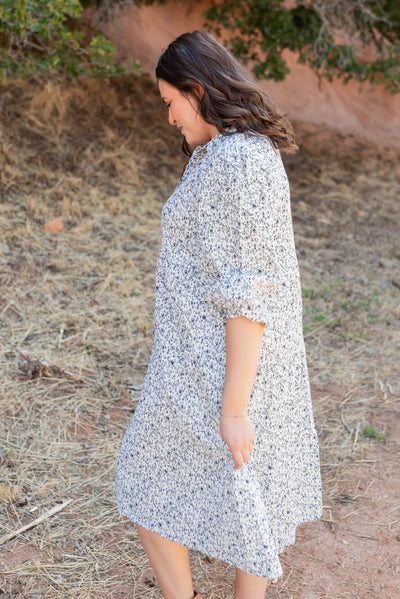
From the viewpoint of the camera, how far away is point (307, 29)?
20.6 ft

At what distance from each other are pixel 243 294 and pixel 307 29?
5.44 metres

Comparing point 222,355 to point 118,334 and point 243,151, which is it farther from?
point 118,334

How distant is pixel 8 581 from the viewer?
2.27m

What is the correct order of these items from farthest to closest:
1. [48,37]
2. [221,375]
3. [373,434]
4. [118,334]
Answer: [48,37] < [118,334] < [373,434] < [221,375]

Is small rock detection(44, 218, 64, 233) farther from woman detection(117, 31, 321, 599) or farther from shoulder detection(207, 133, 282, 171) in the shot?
shoulder detection(207, 133, 282, 171)

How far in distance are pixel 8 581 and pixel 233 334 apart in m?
1.32

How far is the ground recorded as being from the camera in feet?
8.01

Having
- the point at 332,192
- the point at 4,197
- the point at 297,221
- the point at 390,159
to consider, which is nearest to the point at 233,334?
the point at 4,197

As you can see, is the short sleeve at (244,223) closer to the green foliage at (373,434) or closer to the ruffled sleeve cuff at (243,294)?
the ruffled sleeve cuff at (243,294)

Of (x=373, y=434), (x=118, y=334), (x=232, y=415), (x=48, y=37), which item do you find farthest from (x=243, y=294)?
(x=48, y=37)

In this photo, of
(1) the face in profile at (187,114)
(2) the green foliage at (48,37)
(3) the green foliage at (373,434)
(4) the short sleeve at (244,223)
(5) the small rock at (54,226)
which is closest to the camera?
(4) the short sleeve at (244,223)

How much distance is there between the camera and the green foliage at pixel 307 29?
6113mm

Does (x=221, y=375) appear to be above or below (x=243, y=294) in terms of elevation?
below

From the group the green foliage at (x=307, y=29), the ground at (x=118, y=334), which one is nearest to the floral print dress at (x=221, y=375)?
the ground at (x=118, y=334)
